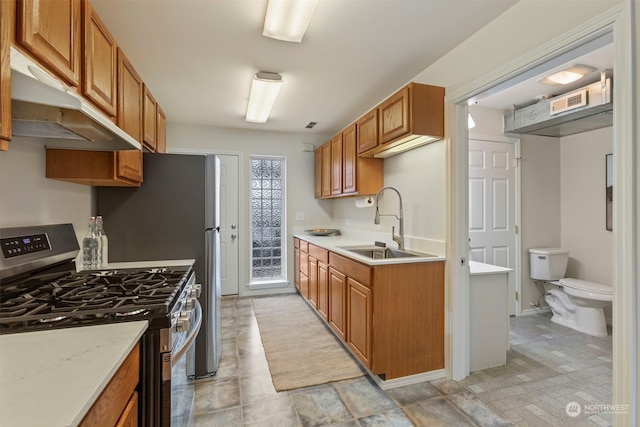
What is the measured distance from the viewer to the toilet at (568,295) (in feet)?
9.52

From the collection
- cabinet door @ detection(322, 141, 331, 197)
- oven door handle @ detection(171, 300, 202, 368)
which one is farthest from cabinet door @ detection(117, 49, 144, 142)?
cabinet door @ detection(322, 141, 331, 197)

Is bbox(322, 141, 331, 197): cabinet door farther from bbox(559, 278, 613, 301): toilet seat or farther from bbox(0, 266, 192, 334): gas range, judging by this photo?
bbox(559, 278, 613, 301): toilet seat

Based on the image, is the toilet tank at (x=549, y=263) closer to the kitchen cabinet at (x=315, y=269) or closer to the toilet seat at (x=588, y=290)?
the toilet seat at (x=588, y=290)

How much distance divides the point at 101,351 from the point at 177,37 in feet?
6.78

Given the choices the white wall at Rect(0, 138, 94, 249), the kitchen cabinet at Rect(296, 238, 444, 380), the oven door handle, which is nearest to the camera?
the oven door handle

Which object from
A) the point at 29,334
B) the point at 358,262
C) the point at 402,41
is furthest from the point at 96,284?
the point at 402,41

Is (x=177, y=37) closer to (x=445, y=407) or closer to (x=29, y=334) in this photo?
(x=29, y=334)

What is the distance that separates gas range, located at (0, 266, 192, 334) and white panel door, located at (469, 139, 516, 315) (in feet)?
10.2

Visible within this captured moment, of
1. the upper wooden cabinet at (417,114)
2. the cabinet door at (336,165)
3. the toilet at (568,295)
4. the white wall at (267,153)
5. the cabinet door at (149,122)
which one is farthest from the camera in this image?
the white wall at (267,153)

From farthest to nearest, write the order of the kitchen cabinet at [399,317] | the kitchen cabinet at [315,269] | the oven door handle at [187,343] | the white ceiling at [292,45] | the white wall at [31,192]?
1. the kitchen cabinet at [315,269]
2. the kitchen cabinet at [399,317]
3. the white ceiling at [292,45]
4. the white wall at [31,192]
5. the oven door handle at [187,343]

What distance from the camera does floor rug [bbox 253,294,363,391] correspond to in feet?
7.26

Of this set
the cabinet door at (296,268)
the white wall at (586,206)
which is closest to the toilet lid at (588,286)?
the white wall at (586,206)

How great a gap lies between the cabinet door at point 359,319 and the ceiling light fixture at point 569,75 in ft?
8.40

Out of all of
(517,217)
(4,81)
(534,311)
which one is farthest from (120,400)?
(534,311)
